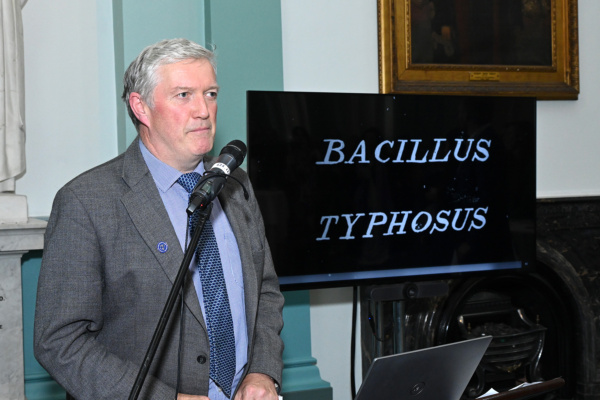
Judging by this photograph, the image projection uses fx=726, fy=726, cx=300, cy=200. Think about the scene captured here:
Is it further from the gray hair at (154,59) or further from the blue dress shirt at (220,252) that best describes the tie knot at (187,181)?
the gray hair at (154,59)

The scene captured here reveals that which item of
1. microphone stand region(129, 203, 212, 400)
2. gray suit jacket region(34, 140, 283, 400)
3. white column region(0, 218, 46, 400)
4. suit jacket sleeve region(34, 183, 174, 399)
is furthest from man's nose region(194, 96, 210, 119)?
white column region(0, 218, 46, 400)

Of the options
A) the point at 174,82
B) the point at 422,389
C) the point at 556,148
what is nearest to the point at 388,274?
the point at 422,389

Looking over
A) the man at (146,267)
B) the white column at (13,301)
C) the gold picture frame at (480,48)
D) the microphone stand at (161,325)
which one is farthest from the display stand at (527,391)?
the gold picture frame at (480,48)

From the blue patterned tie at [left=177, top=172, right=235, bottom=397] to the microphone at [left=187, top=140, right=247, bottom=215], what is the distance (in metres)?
0.30

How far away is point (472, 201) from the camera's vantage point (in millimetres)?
3113

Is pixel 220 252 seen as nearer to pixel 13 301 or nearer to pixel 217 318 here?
pixel 217 318

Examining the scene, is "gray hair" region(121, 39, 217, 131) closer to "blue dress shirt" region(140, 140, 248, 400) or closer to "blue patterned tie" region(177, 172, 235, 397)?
"blue dress shirt" region(140, 140, 248, 400)

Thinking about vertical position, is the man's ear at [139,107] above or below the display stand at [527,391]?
above

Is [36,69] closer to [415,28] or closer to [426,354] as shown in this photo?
[415,28]

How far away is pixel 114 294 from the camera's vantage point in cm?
Answer: 185

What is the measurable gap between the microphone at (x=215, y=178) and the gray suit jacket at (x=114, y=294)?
1.11 feet

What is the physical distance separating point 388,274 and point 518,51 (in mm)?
1748

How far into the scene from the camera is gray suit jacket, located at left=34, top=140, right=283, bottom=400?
5.76ft

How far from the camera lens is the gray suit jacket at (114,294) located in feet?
5.76
